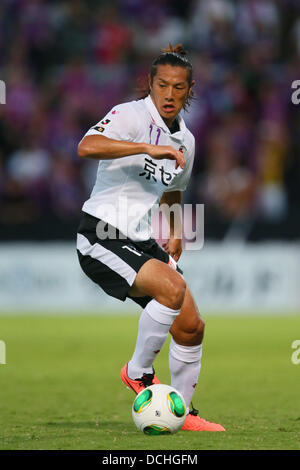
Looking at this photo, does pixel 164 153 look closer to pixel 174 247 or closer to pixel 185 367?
pixel 174 247

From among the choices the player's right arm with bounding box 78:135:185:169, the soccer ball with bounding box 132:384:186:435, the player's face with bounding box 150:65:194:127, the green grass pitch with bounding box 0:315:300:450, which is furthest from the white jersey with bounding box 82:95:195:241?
the green grass pitch with bounding box 0:315:300:450

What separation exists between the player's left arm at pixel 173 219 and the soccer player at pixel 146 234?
0.31 metres

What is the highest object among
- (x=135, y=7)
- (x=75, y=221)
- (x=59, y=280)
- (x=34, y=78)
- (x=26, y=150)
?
(x=135, y=7)

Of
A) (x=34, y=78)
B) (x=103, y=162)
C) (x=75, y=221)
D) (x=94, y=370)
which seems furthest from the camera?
(x=34, y=78)

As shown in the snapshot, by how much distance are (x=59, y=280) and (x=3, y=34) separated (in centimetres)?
481

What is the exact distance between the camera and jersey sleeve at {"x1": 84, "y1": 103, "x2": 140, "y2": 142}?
16.3 ft

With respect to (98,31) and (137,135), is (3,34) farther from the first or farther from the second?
(137,135)

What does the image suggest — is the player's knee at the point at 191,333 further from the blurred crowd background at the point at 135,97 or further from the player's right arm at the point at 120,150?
the blurred crowd background at the point at 135,97

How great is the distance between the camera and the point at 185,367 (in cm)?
528

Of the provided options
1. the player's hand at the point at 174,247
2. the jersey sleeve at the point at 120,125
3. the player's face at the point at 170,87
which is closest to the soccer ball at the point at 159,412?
the player's hand at the point at 174,247

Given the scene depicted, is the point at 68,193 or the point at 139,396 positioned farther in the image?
the point at 68,193

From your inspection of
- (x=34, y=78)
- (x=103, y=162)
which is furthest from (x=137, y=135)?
(x=34, y=78)

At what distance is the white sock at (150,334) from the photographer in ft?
15.9
